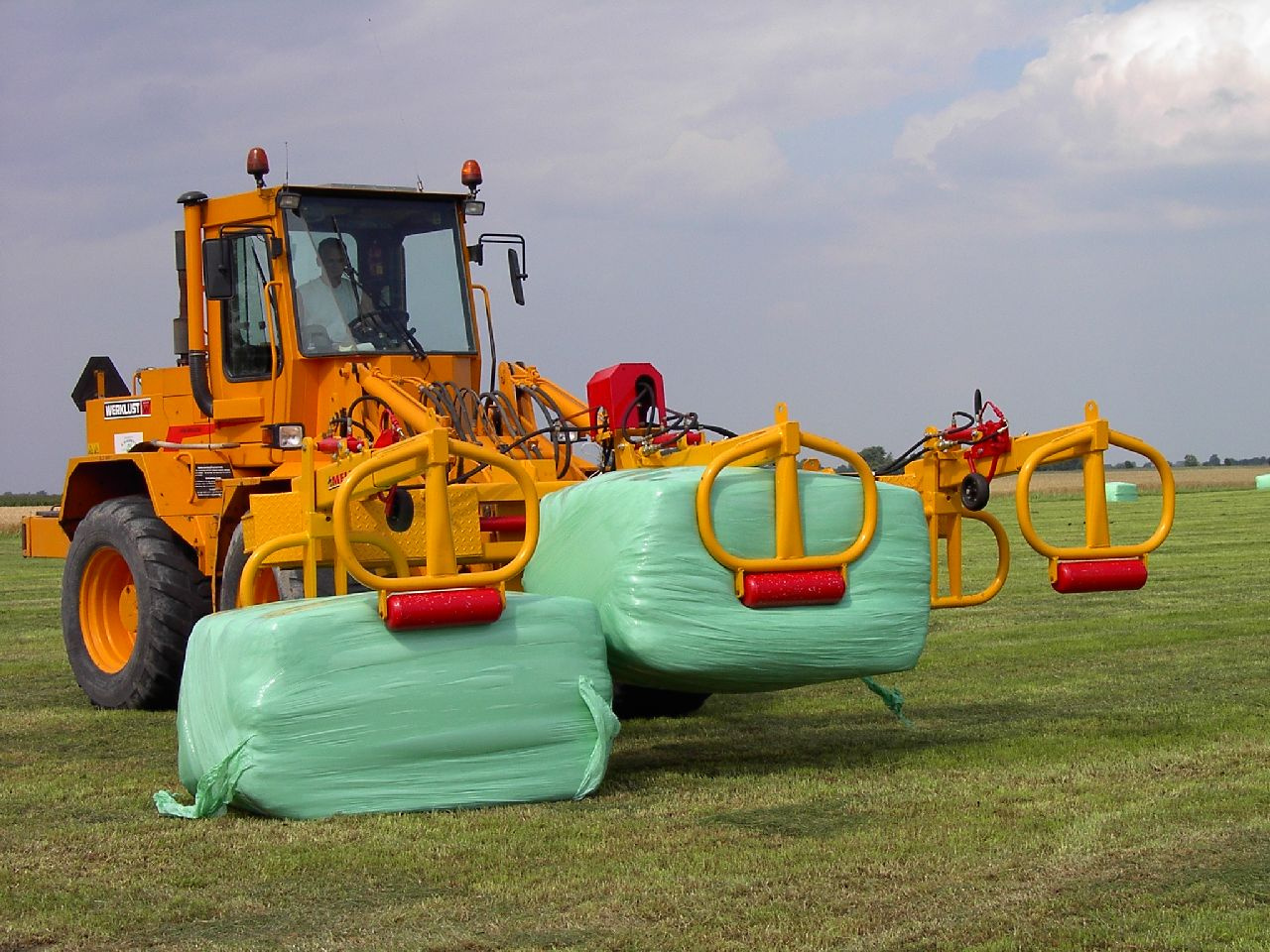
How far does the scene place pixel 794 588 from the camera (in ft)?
22.6

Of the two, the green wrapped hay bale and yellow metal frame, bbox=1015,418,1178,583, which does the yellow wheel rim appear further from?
the green wrapped hay bale

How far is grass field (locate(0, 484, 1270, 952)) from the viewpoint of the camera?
477 cm

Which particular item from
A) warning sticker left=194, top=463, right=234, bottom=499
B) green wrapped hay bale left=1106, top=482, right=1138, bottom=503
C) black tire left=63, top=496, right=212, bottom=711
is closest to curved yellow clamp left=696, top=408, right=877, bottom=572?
warning sticker left=194, top=463, right=234, bottom=499

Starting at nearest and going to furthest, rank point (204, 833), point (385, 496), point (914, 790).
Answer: point (204, 833), point (914, 790), point (385, 496)

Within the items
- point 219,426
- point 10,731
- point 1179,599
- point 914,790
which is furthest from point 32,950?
point 1179,599

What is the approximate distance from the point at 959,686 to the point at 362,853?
5017mm

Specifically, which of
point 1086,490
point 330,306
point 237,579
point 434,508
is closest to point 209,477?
point 237,579

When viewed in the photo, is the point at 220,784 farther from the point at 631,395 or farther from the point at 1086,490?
the point at 1086,490

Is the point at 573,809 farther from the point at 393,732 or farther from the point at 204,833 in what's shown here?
the point at 204,833

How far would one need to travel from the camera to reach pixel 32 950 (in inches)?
186

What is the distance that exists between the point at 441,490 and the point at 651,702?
331 cm

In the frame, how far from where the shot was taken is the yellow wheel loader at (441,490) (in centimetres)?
681

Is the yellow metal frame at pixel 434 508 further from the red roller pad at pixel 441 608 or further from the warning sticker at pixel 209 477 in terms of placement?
the warning sticker at pixel 209 477

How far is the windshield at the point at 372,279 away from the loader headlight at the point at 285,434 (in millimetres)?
432
